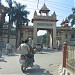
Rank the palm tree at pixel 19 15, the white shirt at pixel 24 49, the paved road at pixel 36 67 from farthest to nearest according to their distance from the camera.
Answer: the palm tree at pixel 19 15 < the white shirt at pixel 24 49 < the paved road at pixel 36 67

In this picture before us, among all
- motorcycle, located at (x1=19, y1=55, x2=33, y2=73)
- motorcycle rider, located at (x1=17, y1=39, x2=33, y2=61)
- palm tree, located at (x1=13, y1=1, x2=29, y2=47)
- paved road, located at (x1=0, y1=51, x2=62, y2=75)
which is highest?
palm tree, located at (x1=13, y1=1, x2=29, y2=47)

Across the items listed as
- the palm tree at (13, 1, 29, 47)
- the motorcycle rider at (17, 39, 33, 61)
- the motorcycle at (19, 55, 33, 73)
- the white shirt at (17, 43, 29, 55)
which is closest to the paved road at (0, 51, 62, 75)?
the motorcycle at (19, 55, 33, 73)

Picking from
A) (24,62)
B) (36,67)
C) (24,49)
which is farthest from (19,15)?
(24,62)

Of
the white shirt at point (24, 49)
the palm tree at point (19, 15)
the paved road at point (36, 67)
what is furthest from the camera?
the palm tree at point (19, 15)

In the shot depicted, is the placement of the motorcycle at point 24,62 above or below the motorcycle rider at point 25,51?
below

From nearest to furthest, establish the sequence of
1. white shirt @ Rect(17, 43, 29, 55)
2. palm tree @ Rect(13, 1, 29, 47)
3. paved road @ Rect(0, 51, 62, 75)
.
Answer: paved road @ Rect(0, 51, 62, 75) < white shirt @ Rect(17, 43, 29, 55) < palm tree @ Rect(13, 1, 29, 47)

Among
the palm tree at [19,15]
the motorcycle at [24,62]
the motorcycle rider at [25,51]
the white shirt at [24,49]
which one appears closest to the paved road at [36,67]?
the motorcycle at [24,62]

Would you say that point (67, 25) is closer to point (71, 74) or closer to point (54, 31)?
point (54, 31)

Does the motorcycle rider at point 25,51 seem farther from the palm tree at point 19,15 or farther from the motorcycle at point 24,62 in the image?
the palm tree at point 19,15

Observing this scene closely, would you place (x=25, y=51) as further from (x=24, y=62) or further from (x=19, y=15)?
(x=19, y=15)

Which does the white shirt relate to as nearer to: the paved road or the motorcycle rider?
the motorcycle rider

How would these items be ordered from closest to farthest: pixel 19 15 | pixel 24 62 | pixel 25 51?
pixel 24 62, pixel 25 51, pixel 19 15

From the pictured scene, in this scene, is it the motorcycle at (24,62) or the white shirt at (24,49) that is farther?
the white shirt at (24,49)

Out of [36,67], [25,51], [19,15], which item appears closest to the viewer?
[25,51]
